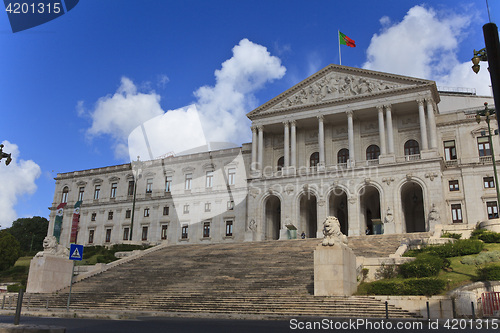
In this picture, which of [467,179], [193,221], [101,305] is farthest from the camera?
[193,221]

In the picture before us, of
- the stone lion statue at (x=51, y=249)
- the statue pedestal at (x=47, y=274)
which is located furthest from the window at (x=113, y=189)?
the statue pedestal at (x=47, y=274)

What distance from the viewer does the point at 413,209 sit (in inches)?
2030

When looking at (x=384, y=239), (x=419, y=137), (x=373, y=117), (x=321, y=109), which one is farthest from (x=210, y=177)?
(x=384, y=239)

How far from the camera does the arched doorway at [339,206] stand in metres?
51.6

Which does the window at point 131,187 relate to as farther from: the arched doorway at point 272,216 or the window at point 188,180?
the arched doorway at point 272,216

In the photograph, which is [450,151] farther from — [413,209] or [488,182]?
[413,209]

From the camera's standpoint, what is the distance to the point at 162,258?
37.4 metres

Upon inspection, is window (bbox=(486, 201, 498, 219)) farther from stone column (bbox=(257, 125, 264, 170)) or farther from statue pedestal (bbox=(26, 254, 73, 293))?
statue pedestal (bbox=(26, 254, 73, 293))

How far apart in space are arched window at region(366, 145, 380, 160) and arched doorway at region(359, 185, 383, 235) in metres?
4.41

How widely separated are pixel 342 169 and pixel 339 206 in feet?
20.4

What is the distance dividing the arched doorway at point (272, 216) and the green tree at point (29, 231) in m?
62.6

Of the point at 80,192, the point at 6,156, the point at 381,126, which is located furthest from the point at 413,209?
the point at 80,192

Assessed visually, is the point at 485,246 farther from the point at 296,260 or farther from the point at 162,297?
the point at 162,297

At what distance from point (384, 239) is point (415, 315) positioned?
20.9 m
